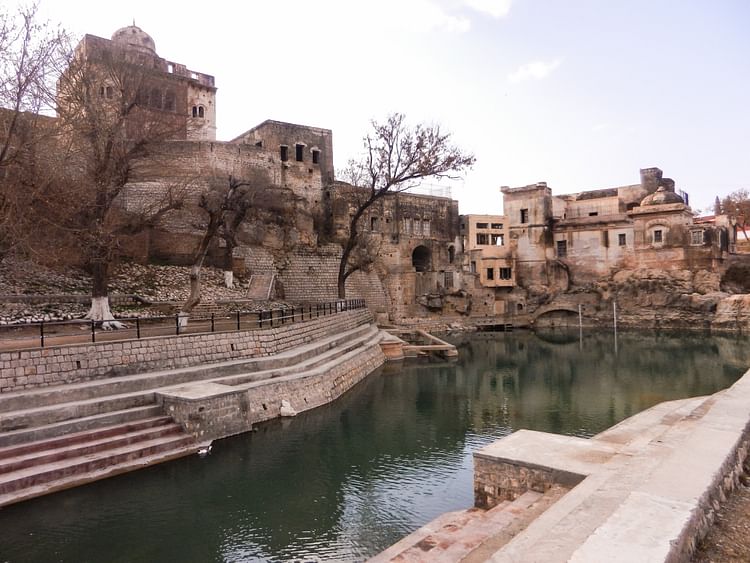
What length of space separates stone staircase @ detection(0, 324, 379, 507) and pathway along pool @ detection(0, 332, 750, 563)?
1.07ft

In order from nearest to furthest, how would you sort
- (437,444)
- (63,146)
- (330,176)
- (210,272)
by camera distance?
(437,444) < (63,146) < (210,272) < (330,176)

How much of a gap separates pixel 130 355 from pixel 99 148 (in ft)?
20.7

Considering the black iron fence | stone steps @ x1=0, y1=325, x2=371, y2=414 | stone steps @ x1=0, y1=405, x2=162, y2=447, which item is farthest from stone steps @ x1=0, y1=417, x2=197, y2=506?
the black iron fence

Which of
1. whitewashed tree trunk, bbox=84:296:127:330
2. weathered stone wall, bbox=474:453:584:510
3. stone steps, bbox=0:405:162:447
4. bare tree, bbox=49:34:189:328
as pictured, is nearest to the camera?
weathered stone wall, bbox=474:453:584:510

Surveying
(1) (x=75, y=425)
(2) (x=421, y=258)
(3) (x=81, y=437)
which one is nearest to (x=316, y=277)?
(2) (x=421, y=258)

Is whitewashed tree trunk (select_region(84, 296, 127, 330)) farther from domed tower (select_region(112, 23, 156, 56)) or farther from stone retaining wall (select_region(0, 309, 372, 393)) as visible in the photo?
domed tower (select_region(112, 23, 156, 56))

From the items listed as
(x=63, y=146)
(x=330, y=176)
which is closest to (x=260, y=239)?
(x=330, y=176)

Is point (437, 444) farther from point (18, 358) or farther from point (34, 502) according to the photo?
point (18, 358)

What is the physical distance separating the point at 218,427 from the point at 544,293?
3478 centimetres

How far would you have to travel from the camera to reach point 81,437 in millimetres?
8789

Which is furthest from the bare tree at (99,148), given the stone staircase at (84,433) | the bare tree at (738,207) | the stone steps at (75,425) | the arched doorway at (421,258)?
the bare tree at (738,207)

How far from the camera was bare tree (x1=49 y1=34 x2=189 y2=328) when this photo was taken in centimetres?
1326

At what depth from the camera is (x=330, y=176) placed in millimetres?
35656

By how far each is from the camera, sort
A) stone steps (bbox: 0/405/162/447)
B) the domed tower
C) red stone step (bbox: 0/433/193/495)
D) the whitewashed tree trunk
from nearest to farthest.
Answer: red stone step (bbox: 0/433/193/495)
stone steps (bbox: 0/405/162/447)
the whitewashed tree trunk
the domed tower
